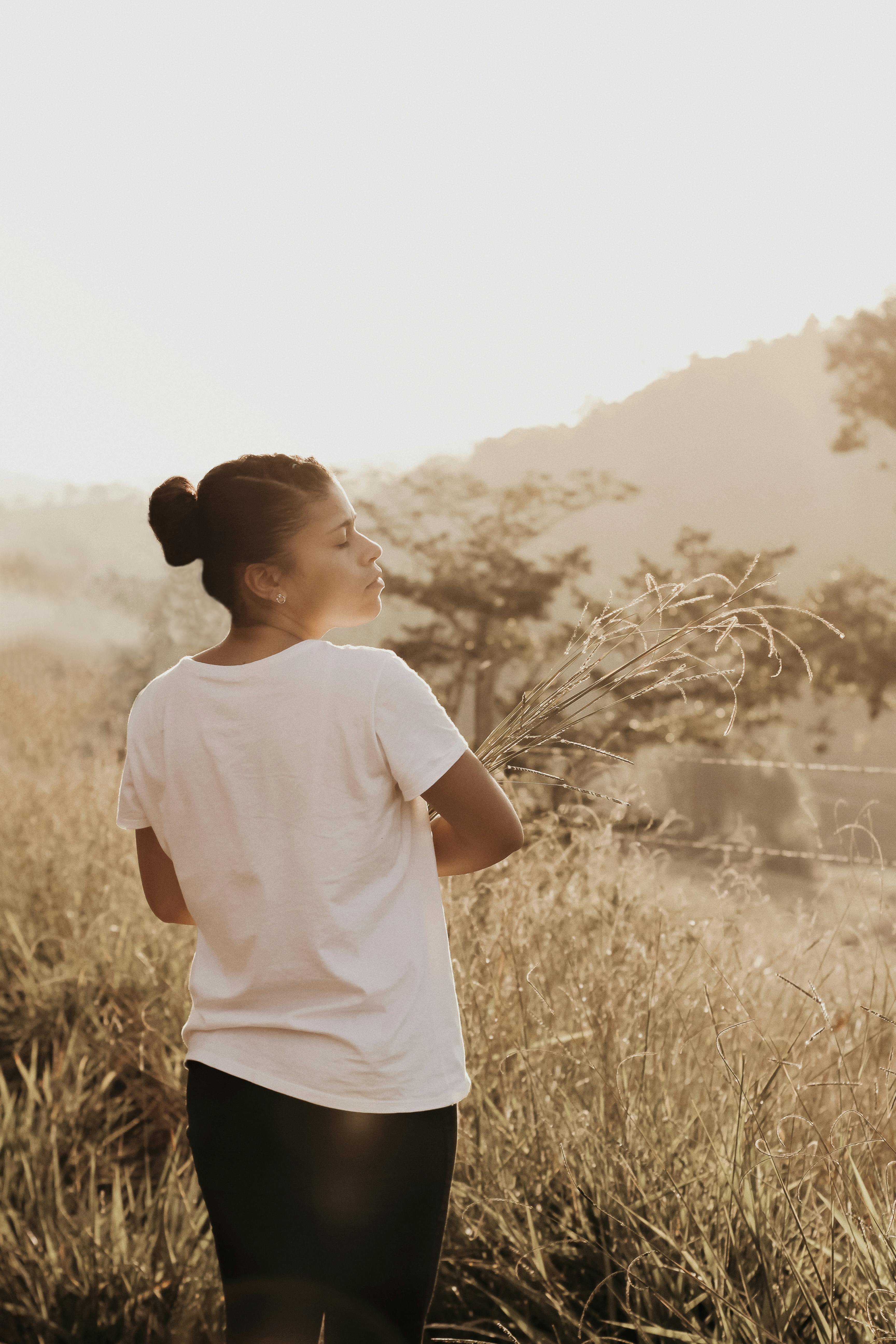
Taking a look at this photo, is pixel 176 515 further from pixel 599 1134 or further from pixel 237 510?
pixel 599 1134

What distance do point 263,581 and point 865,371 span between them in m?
7.60

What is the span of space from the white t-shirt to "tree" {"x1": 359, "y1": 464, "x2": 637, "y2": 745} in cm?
553

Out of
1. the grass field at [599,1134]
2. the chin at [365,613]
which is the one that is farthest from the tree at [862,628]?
the chin at [365,613]

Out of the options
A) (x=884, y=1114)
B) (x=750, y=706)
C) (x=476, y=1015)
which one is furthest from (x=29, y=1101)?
(x=750, y=706)

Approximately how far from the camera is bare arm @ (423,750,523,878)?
117cm

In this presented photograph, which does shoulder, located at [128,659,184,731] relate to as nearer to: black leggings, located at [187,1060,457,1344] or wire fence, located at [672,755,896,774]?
black leggings, located at [187,1060,457,1344]

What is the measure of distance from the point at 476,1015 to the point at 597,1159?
1.70 ft

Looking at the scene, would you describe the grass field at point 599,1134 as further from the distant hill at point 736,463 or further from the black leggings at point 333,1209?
the distant hill at point 736,463

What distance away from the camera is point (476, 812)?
119 centimetres

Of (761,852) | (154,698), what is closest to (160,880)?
(154,698)

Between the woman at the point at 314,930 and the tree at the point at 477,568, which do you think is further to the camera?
the tree at the point at 477,568

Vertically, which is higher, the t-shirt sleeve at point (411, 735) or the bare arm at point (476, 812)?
the t-shirt sleeve at point (411, 735)

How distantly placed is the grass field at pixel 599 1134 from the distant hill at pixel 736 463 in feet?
11.1

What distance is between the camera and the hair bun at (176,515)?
133 centimetres
